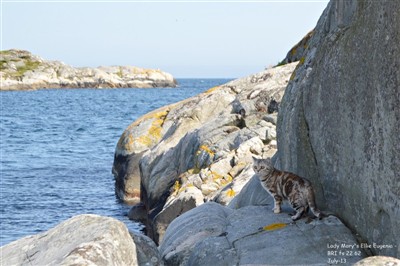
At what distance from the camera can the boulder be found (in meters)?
9.09

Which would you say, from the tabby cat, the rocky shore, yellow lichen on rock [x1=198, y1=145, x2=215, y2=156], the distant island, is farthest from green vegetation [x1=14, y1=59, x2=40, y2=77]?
the tabby cat

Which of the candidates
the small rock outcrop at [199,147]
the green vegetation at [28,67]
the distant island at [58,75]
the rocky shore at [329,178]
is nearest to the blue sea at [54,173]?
the small rock outcrop at [199,147]

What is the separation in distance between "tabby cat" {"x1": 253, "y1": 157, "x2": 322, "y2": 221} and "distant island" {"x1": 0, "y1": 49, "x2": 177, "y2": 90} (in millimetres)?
140193

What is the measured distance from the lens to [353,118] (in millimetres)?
9375

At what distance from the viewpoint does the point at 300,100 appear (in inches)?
444

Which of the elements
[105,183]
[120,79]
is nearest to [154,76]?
[120,79]

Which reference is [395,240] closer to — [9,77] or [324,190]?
[324,190]

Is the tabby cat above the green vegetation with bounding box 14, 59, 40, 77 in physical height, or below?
above

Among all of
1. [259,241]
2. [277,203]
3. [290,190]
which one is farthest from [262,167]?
[259,241]

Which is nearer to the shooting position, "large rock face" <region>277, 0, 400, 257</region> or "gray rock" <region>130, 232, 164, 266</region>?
"large rock face" <region>277, 0, 400, 257</region>

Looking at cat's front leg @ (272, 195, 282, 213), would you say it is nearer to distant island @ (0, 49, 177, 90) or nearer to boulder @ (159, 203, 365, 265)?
boulder @ (159, 203, 365, 265)

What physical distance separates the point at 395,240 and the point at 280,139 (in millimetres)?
4011

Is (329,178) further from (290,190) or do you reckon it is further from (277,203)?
(277,203)

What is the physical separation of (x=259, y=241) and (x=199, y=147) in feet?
39.9
